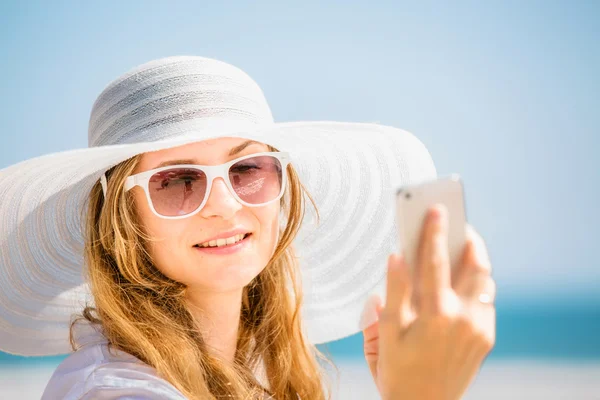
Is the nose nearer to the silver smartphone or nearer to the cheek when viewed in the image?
the cheek

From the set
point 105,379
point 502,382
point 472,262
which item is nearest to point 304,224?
point 105,379

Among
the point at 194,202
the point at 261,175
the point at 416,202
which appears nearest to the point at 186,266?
the point at 194,202

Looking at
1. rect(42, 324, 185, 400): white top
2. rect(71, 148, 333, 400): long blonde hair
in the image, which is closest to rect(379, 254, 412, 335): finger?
rect(42, 324, 185, 400): white top

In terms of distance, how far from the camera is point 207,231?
212cm

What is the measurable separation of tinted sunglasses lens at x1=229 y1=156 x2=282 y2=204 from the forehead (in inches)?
2.0

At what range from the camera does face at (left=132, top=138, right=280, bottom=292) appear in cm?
211


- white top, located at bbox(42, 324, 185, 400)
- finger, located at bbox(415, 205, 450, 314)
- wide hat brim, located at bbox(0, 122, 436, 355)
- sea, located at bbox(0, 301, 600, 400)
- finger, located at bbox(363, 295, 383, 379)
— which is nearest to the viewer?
finger, located at bbox(415, 205, 450, 314)

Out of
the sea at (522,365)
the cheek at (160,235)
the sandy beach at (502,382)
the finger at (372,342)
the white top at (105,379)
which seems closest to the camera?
the white top at (105,379)

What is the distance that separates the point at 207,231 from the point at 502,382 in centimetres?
741

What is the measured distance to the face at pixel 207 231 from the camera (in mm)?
2109

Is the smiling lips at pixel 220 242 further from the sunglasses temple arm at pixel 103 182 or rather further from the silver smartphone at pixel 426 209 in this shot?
the silver smartphone at pixel 426 209

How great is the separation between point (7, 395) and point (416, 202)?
859 cm

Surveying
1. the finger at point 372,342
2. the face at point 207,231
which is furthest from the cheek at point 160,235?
the finger at point 372,342

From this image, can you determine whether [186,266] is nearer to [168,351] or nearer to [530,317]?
[168,351]
